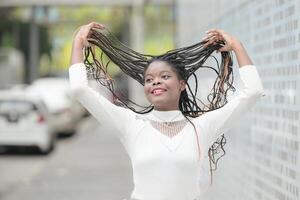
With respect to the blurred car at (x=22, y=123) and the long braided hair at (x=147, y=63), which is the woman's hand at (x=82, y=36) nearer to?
the long braided hair at (x=147, y=63)

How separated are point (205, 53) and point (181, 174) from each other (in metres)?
0.69

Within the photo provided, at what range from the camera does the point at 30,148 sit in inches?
685

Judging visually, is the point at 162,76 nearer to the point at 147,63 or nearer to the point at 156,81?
the point at 156,81

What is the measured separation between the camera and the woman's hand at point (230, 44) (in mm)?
3123

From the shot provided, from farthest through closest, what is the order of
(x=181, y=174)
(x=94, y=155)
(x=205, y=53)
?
(x=94, y=155)
(x=205, y=53)
(x=181, y=174)

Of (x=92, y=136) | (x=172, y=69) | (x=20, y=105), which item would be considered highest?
(x=172, y=69)

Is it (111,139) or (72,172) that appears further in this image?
(111,139)

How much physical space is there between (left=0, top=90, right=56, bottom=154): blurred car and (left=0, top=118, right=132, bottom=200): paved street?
0.38 meters

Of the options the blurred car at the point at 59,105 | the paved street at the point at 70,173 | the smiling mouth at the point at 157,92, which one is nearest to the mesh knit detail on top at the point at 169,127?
the smiling mouth at the point at 157,92

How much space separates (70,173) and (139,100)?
1254 cm

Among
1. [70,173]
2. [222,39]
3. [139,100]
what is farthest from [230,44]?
[139,100]

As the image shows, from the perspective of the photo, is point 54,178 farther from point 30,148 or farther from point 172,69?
point 172,69

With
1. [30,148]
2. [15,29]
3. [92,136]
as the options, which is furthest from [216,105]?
[15,29]

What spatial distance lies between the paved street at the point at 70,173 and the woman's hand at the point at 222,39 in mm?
6679
